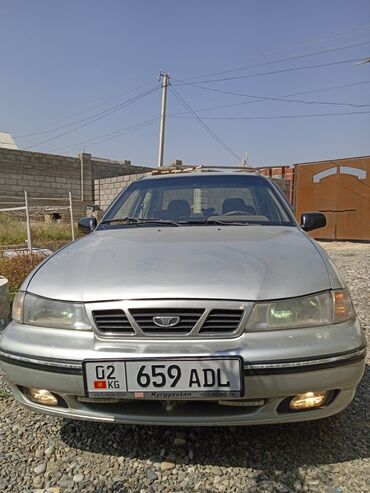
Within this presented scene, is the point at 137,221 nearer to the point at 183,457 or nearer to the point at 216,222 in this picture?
the point at 216,222

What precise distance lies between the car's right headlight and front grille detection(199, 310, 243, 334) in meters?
0.05

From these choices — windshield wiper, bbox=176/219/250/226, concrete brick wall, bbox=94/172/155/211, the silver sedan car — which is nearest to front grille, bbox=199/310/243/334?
the silver sedan car

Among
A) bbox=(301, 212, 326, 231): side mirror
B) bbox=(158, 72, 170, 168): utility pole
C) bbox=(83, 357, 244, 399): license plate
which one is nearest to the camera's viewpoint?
bbox=(83, 357, 244, 399): license plate

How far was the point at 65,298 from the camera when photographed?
1.65 meters

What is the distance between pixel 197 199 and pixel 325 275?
1484mm

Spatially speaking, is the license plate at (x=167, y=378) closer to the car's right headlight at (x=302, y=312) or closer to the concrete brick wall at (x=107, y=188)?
the car's right headlight at (x=302, y=312)

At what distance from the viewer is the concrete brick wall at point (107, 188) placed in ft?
42.7

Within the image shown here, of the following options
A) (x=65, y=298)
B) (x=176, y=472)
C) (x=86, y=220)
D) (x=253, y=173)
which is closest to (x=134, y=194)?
(x=86, y=220)

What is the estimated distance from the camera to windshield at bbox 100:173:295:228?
2705mm

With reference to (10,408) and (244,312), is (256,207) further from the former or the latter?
(10,408)

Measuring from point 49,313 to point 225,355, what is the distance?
2.56ft

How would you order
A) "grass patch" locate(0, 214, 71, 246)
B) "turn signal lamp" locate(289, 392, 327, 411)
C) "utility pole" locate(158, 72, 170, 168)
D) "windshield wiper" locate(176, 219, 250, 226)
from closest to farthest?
"turn signal lamp" locate(289, 392, 327, 411) < "windshield wiper" locate(176, 219, 250, 226) < "grass patch" locate(0, 214, 71, 246) < "utility pole" locate(158, 72, 170, 168)

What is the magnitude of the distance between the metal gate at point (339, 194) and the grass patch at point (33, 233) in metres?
7.01

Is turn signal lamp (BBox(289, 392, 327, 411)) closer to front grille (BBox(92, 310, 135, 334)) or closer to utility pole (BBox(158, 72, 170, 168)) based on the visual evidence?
front grille (BBox(92, 310, 135, 334))
